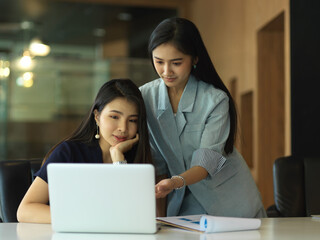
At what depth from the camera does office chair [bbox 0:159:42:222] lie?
7.20 ft

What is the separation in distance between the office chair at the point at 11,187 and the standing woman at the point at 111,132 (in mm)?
327

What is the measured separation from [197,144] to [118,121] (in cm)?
35

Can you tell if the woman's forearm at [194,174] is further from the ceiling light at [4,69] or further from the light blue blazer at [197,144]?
the ceiling light at [4,69]

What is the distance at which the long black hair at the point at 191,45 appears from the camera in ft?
6.59

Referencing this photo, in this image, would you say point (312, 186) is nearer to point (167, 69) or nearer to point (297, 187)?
point (297, 187)

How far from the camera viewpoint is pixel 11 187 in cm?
220

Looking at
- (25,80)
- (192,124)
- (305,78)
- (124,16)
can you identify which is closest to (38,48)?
(25,80)

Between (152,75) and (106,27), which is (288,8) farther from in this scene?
(106,27)

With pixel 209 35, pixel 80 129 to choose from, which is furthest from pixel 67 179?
pixel 209 35

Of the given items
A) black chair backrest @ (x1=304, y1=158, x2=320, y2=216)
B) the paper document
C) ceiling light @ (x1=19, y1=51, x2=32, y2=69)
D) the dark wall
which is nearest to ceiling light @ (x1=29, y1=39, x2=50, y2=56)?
ceiling light @ (x1=19, y1=51, x2=32, y2=69)

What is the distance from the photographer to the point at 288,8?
13.6 ft

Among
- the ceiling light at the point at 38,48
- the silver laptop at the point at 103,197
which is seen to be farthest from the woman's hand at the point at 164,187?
the ceiling light at the point at 38,48

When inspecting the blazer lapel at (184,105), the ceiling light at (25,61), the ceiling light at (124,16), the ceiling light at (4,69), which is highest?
the ceiling light at (124,16)

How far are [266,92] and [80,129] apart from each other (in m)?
3.29
